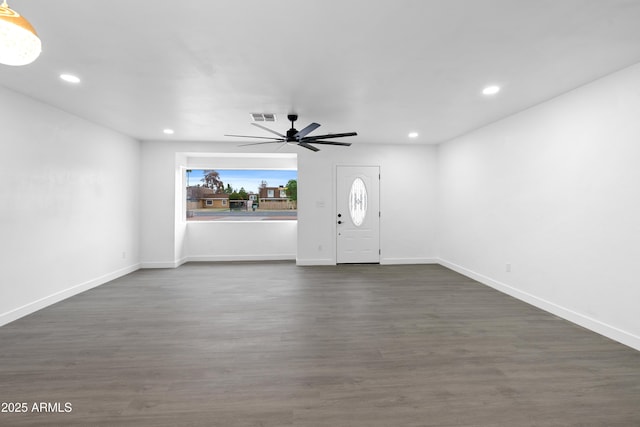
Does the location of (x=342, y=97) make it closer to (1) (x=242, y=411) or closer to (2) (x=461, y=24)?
(2) (x=461, y=24)

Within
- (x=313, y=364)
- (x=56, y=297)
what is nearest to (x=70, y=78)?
(x=56, y=297)

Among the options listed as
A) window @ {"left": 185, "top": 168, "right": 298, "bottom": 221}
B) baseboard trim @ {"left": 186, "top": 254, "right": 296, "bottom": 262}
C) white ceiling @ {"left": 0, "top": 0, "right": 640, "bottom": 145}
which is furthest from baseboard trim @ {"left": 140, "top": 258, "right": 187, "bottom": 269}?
white ceiling @ {"left": 0, "top": 0, "right": 640, "bottom": 145}

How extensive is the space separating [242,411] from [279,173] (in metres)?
5.83

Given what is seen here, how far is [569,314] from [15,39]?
5.06 meters

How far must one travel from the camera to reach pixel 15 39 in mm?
1245

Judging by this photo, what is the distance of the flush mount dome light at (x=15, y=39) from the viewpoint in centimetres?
121

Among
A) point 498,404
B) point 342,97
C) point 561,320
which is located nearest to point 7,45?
point 342,97

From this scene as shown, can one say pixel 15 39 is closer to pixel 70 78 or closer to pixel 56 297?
pixel 70 78

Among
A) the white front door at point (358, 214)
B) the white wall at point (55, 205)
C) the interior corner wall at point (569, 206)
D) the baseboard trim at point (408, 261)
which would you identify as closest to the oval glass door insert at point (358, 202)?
the white front door at point (358, 214)

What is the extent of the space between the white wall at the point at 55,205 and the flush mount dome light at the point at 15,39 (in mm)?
2887

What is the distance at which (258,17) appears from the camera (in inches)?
79.7

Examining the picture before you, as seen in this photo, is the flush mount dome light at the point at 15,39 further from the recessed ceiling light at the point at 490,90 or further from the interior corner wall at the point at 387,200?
the interior corner wall at the point at 387,200

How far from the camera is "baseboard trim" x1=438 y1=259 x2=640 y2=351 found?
2.72 meters

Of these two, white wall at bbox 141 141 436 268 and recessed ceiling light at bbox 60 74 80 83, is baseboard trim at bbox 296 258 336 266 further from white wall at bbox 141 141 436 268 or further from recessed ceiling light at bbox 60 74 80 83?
recessed ceiling light at bbox 60 74 80 83
